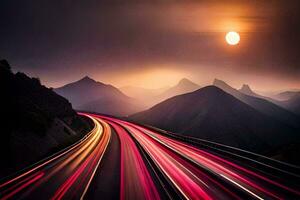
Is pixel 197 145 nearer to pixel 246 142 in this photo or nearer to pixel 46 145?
pixel 46 145

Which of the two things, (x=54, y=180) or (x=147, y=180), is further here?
(x=147, y=180)

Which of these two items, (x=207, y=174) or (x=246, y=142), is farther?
(x=246, y=142)

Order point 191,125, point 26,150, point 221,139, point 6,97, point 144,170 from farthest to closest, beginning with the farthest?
1. point 191,125
2. point 221,139
3. point 6,97
4. point 26,150
5. point 144,170

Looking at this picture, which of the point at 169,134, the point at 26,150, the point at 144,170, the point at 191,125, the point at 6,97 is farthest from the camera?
the point at 191,125

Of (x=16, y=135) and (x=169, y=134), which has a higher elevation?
(x=169, y=134)

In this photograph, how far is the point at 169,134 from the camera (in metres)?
39.7

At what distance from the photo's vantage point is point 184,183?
13766 millimetres

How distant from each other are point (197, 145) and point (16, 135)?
19420mm

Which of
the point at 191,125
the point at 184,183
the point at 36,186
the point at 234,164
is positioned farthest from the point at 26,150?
the point at 191,125

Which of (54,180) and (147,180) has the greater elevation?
(147,180)

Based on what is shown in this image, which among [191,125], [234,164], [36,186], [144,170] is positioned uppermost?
[191,125]

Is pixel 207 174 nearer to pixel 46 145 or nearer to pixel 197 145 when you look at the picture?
pixel 197 145

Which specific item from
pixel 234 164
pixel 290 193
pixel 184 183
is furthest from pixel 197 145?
pixel 290 193

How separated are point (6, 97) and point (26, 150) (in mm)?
7876
